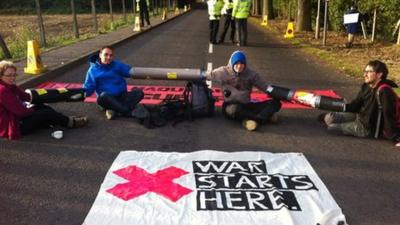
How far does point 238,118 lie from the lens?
22.9 feet

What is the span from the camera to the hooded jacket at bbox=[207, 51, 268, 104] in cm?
708

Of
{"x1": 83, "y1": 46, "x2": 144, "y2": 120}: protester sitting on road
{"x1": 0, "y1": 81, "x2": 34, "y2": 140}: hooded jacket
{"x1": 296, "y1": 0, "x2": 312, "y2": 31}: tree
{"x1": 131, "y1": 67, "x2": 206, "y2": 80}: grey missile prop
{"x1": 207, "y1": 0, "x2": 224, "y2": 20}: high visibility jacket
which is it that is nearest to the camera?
{"x1": 0, "y1": 81, "x2": 34, "y2": 140}: hooded jacket

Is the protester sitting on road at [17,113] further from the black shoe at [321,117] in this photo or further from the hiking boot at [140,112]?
the black shoe at [321,117]

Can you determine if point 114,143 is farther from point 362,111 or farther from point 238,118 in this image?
point 362,111

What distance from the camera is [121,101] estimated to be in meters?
7.32

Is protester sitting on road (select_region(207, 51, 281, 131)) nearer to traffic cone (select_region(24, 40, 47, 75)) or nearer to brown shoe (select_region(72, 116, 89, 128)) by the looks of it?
brown shoe (select_region(72, 116, 89, 128))

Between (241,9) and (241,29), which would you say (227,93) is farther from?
(241,29)

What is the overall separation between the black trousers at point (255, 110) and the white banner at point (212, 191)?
1.32 metres

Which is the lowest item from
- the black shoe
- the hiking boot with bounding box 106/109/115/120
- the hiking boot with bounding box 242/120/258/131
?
the black shoe

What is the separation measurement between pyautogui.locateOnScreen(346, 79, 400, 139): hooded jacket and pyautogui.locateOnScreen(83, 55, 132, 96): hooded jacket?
3.37 metres

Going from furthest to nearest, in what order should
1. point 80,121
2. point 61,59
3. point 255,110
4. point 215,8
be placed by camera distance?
point 215,8
point 61,59
point 255,110
point 80,121

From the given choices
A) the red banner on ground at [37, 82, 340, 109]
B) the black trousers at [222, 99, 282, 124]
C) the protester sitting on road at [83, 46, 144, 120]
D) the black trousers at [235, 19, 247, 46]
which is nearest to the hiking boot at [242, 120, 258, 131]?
the black trousers at [222, 99, 282, 124]

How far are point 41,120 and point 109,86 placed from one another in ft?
4.15

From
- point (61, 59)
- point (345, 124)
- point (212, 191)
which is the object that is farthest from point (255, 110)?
point (61, 59)
